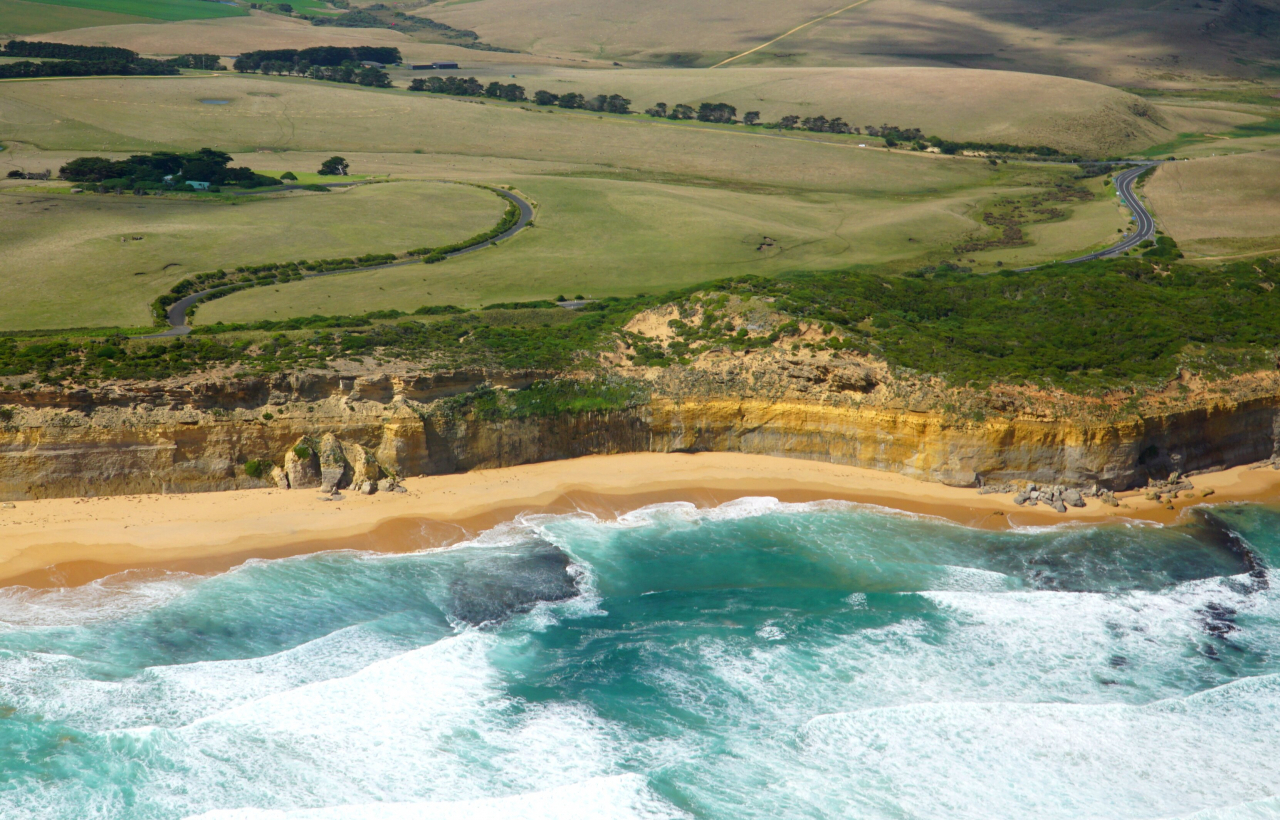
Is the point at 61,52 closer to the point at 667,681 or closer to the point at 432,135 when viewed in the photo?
the point at 432,135

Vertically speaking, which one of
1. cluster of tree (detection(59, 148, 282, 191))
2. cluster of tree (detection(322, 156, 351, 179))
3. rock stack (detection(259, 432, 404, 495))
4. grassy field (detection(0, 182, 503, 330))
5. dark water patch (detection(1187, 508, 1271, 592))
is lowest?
rock stack (detection(259, 432, 404, 495))

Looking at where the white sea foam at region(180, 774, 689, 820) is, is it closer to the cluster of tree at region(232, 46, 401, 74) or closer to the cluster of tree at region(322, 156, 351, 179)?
the cluster of tree at region(322, 156, 351, 179)

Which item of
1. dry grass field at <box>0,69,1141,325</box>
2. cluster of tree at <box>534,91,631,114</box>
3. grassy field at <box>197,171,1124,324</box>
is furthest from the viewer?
cluster of tree at <box>534,91,631,114</box>

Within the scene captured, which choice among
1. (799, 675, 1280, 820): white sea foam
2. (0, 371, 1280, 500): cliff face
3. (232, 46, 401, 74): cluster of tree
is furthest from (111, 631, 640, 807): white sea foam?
(232, 46, 401, 74): cluster of tree

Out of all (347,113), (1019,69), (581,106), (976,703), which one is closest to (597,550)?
(976,703)

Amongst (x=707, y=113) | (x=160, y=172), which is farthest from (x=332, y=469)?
(x=707, y=113)

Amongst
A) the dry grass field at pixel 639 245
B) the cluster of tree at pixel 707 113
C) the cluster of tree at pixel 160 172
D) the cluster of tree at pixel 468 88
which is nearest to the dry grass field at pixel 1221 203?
the dry grass field at pixel 639 245

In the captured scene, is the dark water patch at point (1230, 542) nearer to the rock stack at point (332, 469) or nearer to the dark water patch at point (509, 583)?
the dark water patch at point (509, 583)
